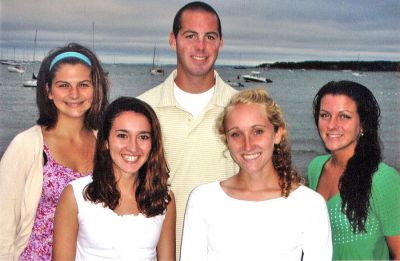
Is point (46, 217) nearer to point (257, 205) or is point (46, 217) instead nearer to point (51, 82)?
point (51, 82)

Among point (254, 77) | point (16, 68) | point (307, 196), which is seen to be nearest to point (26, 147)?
point (307, 196)

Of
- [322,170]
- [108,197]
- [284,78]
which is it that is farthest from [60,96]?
[284,78]

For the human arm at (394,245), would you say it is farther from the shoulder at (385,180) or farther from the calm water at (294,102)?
the calm water at (294,102)

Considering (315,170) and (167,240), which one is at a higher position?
(315,170)

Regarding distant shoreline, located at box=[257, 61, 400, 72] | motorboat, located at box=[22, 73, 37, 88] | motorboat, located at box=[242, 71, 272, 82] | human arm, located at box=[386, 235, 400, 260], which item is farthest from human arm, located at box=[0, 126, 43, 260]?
motorboat, located at box=[242, 71, 272, 82]

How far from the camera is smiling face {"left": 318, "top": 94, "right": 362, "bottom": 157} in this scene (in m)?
3.41

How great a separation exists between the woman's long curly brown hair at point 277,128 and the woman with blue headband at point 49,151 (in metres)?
1.00

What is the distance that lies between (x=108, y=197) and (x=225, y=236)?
2.45 ft

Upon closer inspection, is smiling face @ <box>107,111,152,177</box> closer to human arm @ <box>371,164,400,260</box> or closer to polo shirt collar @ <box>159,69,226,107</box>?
polo shirt collar @ <box>159,69,226,107</box>

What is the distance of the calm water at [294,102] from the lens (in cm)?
1983

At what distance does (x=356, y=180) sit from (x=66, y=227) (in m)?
1.82

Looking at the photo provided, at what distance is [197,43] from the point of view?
4.13m

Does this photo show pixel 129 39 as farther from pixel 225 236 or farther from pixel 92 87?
pixel 225 236

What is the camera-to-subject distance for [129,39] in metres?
10.6
